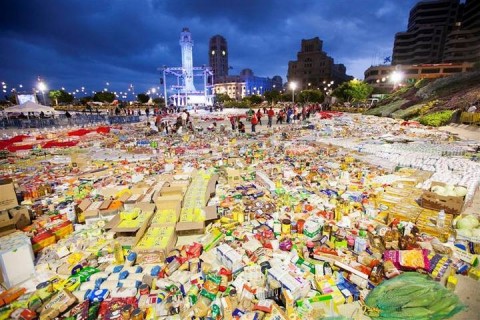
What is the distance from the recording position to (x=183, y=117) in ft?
53.3

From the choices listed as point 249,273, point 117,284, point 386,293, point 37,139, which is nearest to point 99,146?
point 37,139

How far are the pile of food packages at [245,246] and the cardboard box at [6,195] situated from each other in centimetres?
2

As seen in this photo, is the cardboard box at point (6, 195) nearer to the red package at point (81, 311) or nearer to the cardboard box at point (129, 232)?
the cardboard box at point (129, 232)

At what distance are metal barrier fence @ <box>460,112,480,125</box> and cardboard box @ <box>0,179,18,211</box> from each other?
20.9 m

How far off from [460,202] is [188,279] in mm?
4700

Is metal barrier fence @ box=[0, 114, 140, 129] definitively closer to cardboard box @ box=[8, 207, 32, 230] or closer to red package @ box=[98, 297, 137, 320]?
cardboard box @ box=[8, 207, 32, 230]

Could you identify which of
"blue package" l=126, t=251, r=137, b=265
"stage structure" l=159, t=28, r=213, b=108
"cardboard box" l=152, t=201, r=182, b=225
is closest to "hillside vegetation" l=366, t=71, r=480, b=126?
"cardboard box" l=152, t=201, r=182, b=225

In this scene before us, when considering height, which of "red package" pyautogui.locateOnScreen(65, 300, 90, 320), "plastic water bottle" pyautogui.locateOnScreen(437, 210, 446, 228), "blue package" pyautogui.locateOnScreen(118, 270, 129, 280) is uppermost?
"plastic water bottle" pyautogui.locateOnScreen(437, 210, 446, 228)

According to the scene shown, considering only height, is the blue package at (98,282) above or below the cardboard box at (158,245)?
below

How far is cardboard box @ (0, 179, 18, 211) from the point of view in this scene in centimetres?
454

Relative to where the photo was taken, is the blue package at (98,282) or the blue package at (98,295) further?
the blue package at (98,282)

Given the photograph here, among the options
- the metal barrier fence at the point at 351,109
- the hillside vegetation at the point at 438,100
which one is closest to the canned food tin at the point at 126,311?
the hillside vegetation at the point at 438,100

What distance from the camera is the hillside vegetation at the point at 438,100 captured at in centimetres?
1716

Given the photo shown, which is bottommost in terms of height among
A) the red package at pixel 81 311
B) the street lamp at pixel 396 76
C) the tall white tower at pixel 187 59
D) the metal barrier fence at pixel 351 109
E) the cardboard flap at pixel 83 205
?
the red package at pixel 81 311
